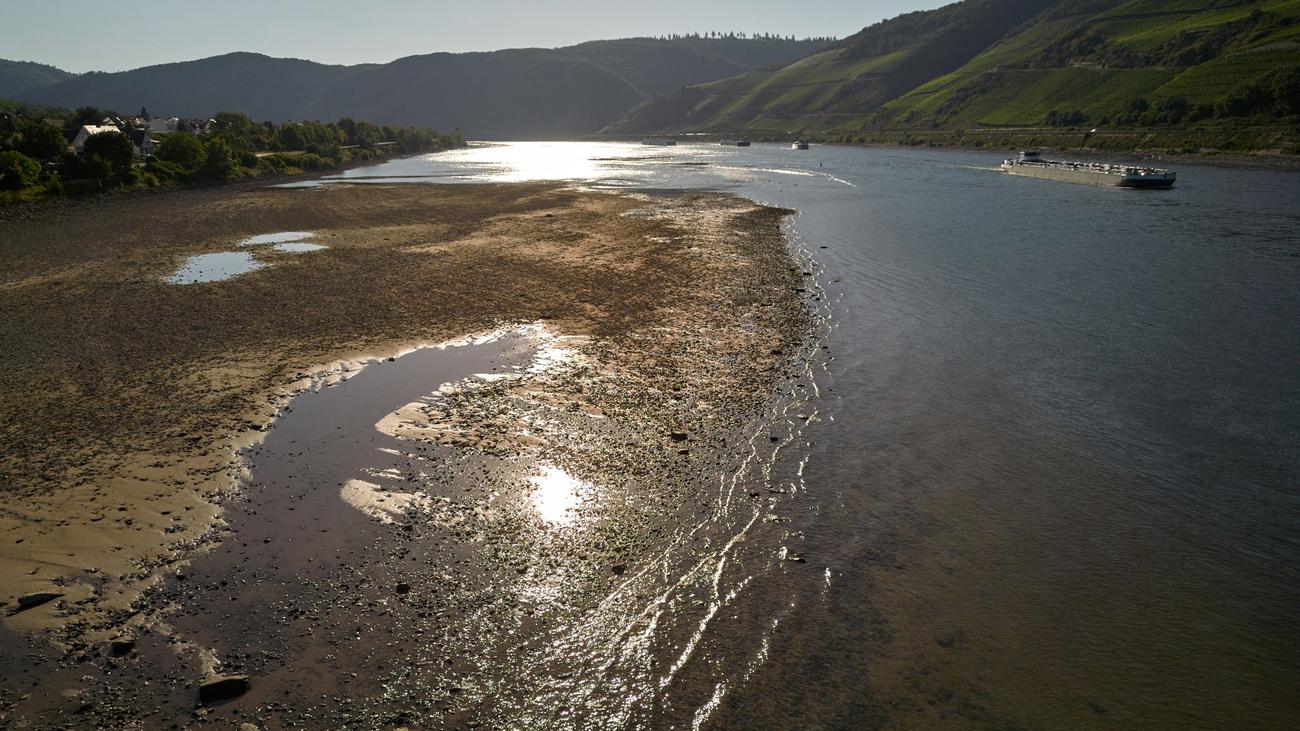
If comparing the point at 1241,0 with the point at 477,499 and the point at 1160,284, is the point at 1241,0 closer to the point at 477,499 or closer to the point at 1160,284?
the point at 1160,284

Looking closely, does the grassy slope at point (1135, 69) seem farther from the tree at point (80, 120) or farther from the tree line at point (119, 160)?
the tree at point (80, 120)

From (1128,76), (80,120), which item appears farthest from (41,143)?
(1128,76)

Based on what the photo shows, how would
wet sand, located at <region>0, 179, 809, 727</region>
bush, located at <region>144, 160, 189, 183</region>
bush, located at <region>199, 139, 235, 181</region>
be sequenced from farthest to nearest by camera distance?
1. bush, located at <region>199, 139, 235, 181</region>
2. bush, located at <region>144, 160, 189, 183</region>
3. wet sand, located at <region>0, 179, 809, 727</region>

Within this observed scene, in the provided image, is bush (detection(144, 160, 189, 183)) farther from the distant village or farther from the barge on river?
the barge on river

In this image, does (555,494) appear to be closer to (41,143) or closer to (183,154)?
(41,143)

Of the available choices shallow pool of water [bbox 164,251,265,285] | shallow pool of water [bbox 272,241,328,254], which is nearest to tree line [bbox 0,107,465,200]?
shallow pool of water [bbox 272,241,328,254]

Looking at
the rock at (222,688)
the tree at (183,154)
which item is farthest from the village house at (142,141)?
the rock at (222,688)
